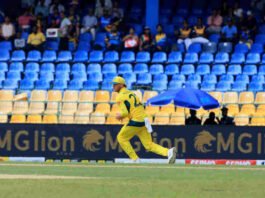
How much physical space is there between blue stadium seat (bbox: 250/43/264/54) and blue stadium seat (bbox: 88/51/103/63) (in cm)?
450

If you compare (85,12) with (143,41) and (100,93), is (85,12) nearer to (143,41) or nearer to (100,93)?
(143,41)

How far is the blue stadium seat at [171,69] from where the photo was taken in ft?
99.6

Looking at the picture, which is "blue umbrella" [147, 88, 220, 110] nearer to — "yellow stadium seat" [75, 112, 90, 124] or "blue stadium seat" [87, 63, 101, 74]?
"yellow stadium seat" [75, 112, 90, 124]

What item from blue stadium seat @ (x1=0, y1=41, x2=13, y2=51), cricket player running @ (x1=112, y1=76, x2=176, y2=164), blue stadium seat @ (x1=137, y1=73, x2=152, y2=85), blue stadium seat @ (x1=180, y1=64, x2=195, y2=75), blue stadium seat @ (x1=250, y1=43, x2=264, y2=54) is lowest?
cricket player running @ (x1=112, y1=76, x2=176, y2=164)

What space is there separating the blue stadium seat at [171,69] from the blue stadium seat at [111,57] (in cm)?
170

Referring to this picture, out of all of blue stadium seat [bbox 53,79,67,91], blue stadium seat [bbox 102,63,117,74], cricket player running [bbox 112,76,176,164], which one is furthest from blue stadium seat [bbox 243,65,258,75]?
cricket player running [bbox 112,76,176,164]

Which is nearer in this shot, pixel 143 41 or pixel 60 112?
pixel 60 112

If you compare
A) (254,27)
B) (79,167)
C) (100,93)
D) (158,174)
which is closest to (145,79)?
(100,93)

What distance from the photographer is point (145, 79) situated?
30.1 m

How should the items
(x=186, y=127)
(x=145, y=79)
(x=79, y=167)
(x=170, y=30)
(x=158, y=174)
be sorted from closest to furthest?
(x=158, y=174) < (x=79, y=167) < (x=186, y=127) < (x=145, y=79) < (x=170, y=30)

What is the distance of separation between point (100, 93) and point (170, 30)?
16.2ft

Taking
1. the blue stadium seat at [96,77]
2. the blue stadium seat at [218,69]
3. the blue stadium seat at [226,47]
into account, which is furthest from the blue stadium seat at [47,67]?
the blue stadium seat at [226,47]

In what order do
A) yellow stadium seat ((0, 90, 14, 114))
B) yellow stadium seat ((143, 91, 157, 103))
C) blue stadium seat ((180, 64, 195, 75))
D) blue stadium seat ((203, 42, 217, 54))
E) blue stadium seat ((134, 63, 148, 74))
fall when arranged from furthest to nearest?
1. blue stadium seat ((203, 42, 217, 54))
2. blue stadium seat ((134, 63, 148, 74))
3. blue stadium seat ((180, 64, 195, 75))
4. yellow stadium seat ((0, 90, 14, 114))
5. yellow stadium seat ((143, 91, 157, 103))

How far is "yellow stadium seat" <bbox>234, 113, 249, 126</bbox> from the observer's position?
27.0 m
